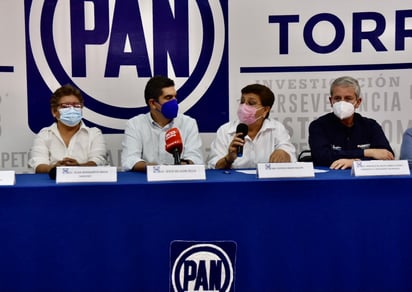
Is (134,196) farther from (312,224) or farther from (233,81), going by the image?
(233,81)


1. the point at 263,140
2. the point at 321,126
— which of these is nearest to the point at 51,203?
the point at 263,140

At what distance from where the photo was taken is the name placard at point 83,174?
194cm

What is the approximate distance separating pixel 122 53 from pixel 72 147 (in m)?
0.95

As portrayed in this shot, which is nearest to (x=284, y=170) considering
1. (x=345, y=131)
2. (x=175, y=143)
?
(x=175, y=143)

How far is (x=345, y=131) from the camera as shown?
9.13 feet

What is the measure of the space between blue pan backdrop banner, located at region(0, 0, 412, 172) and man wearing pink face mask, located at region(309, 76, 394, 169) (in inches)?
34.0

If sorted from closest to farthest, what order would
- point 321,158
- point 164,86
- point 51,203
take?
point 51,203, point 321,158, point 164,86

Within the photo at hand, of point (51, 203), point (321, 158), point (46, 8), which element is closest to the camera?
point (51, 203)

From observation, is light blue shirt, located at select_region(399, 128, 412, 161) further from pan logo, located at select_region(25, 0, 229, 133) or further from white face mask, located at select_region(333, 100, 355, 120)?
pan logo, located at select_region(25, 0, 229, 133)

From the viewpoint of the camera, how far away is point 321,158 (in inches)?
101

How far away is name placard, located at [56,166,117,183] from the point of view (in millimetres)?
1938

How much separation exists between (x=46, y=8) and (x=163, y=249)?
2.25 m

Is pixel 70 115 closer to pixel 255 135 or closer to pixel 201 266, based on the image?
pixel 255 135

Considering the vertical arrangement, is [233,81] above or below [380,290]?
above
